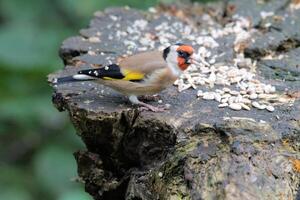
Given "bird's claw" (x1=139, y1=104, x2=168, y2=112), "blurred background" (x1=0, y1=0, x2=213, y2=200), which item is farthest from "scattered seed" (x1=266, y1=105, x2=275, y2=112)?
"blurred background" (x1=0, y1=0, x2=213, y2=200)

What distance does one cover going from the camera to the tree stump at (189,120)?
3205mm

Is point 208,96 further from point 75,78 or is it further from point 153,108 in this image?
point 75,78

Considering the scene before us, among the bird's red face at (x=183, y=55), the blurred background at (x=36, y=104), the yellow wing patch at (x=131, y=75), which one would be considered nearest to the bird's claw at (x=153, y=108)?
the yellow wing patch at (x=131, y=75)

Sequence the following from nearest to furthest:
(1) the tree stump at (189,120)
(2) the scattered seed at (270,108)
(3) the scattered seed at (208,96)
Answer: (1) the tree stump at (189,120) < (2) the scattered seed at (270,108) < (3) the scattered seed at (208,96)

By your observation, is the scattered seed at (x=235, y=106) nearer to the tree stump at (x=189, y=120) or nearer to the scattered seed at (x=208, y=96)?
the tree stump at (x=189, y=120)

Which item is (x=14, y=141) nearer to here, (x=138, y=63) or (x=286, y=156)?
(x=138, y=63)

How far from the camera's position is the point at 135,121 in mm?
3723

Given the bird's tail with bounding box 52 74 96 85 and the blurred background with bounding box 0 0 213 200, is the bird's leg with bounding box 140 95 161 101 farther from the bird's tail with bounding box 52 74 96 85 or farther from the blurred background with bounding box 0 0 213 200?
the blurred background with bounding box 0 0 213 200

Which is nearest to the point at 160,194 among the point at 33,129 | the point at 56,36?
the point at 33,129

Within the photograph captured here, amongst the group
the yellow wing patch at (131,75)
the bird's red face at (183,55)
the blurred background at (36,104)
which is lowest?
the blurred background at (36,104)

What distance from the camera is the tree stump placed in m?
3.21

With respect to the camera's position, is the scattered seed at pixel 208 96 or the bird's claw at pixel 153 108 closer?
the bird's claw at pixel 153 108

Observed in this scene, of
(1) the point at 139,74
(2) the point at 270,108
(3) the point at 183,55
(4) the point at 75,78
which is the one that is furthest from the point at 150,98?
(2) the point at 270,108

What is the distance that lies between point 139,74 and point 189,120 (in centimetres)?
46
